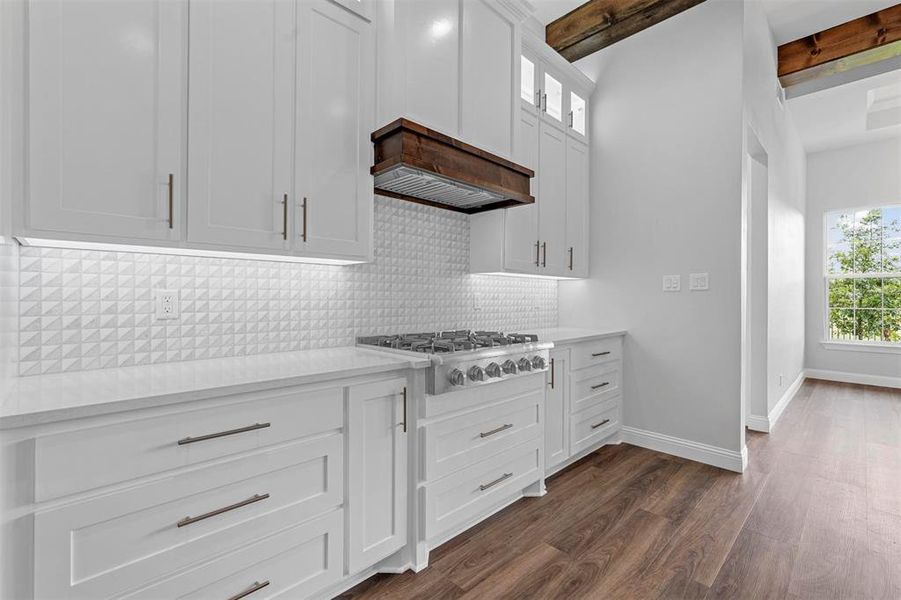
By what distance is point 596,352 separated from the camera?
3.02 m

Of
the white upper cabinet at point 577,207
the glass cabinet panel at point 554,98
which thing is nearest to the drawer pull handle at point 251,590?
the white upper cabinet at point 577,207

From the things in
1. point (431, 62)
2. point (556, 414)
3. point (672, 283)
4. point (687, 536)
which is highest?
point (431, 62)

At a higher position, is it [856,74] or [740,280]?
[856,74]

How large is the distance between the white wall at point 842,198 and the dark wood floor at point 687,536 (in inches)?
131

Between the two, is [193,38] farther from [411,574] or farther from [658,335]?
[658,335]

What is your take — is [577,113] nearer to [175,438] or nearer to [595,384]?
[595,384]

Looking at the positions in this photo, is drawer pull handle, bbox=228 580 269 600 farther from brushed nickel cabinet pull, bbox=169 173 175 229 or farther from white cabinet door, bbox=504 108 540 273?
white cabinet door, bbox=504 108 540 273

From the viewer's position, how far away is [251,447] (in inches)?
52.6

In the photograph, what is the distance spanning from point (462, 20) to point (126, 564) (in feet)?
8.80

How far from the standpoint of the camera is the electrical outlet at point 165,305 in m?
1.65

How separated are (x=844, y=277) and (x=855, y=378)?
4.49 ft

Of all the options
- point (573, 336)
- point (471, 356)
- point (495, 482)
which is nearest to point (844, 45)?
point (573, 336)

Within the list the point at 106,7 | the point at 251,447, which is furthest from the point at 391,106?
the point at 251,447

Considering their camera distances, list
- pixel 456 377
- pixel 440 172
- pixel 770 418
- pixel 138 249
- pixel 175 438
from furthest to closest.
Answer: pixel 770 418
pixel 440 172
pixel 456 377
pixel 138 249
pixel 175 438
